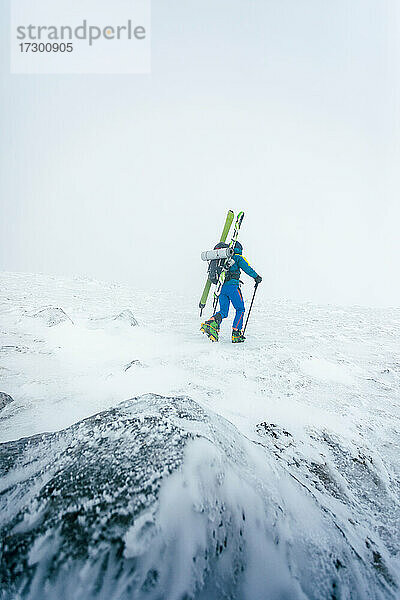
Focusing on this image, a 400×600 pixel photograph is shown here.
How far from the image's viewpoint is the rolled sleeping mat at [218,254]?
6.86 m

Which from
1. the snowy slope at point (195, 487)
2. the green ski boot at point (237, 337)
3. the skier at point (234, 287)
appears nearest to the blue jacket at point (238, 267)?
the skier at point (234, 287)

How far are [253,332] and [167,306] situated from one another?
4638 mm

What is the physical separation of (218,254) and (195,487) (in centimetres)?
614

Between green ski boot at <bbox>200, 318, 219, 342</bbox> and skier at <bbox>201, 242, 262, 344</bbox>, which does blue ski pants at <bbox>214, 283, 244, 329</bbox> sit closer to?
skier at <bbox>201, 242, 262, 344</bbox>

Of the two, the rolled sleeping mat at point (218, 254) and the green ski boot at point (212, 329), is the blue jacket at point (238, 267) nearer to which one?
the rolled sleeping mat at point (218, 254)

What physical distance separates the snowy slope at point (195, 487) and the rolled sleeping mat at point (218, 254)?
3752 millimetres

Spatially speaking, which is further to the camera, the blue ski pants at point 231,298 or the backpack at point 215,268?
the backpack at point 215,268

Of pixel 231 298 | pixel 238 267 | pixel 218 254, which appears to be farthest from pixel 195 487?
pixel 218 254

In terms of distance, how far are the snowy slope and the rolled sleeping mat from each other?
375 cm

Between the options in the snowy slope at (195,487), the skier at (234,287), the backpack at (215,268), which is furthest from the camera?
the backpack at (215,268)

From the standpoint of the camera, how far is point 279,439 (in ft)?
8.36

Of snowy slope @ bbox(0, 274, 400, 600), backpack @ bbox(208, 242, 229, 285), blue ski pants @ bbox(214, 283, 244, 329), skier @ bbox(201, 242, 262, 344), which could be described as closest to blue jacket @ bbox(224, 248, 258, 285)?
skier @ bbox(201, 242, 262, 344)

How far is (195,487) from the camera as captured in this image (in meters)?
1.33

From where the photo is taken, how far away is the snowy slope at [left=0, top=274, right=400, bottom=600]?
109 cm
